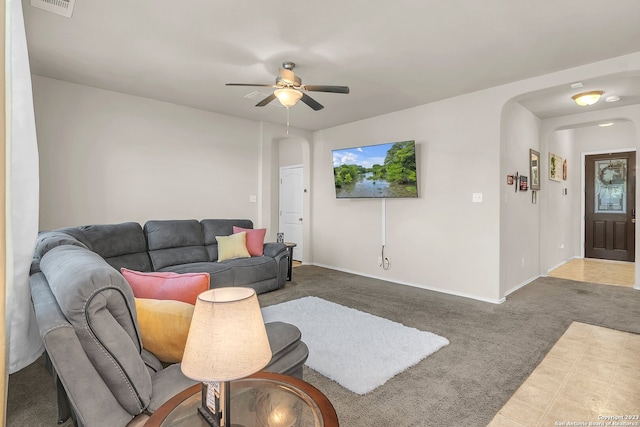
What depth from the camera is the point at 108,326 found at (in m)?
1.03

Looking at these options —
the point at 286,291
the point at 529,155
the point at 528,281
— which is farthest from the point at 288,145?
the point at 528,281

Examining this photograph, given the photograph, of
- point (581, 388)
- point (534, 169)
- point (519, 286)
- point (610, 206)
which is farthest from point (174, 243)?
point (610, 206)

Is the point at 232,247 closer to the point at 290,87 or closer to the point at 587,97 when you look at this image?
the point at 290,87

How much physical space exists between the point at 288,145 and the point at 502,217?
14.1 ft

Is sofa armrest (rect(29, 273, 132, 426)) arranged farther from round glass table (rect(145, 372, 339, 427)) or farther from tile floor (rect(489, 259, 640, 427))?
tile floor (rect(489, 259, 640, 427))

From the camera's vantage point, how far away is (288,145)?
267 inches

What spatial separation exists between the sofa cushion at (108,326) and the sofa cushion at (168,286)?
0.94 ft

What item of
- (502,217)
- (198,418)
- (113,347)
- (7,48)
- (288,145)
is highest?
(288,145)

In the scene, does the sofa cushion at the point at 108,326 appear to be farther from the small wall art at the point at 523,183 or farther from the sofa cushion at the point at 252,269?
the small wall art at the point at 523,183

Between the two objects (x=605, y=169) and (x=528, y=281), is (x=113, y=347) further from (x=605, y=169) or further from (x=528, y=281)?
(x=605, y=169)

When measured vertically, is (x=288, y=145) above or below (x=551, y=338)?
above

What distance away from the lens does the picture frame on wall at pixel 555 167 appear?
5.55 metres

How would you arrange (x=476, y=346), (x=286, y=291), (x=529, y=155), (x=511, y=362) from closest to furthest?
(x=511, y=362) → (x=476, y=346) → (x=286, y=291) → (x=529, y=155)

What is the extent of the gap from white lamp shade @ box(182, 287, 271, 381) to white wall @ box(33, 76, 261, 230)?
3869 mm
